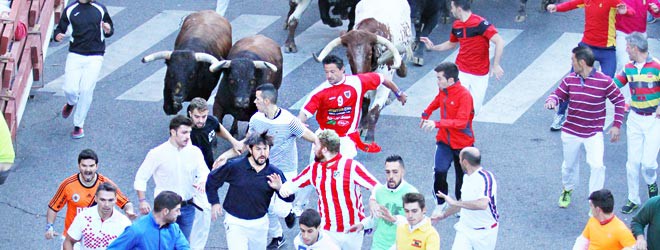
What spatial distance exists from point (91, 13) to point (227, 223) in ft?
16.1

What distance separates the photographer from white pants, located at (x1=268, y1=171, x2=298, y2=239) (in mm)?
12797

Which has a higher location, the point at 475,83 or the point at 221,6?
the point at 475,83

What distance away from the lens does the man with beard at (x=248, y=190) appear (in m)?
12.0

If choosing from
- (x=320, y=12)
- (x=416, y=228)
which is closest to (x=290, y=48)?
(x=320, y=12)

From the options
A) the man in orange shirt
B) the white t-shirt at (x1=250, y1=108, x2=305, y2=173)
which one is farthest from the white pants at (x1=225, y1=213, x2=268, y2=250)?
the man in orange shirt

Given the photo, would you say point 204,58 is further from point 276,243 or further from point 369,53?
point 276,243

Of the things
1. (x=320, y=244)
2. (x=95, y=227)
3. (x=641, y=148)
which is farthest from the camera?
(x=641, y=148)

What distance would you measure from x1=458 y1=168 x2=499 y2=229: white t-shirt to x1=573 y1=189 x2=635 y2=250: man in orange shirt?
97cm

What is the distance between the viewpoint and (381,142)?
1639cm

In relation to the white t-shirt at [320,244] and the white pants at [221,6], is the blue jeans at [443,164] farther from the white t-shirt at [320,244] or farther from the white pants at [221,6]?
the white pants at [221,6]

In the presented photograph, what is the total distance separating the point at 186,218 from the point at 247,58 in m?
3.94

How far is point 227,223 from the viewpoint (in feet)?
40.0

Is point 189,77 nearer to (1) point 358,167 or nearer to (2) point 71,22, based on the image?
(2) point 71,22

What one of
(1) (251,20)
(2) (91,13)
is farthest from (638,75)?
(1) (251,20)
